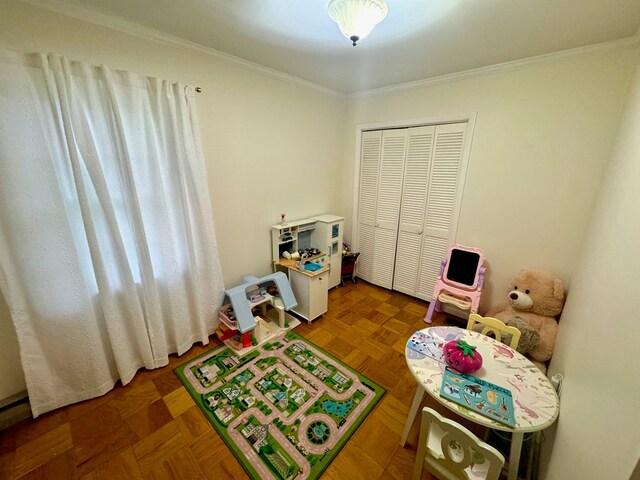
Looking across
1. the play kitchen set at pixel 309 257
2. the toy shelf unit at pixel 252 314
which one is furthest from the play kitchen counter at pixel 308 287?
the toy shelf unit at pixel 252 314

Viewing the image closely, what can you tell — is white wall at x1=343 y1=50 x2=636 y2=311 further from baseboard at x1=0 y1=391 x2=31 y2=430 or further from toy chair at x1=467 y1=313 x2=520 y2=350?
baseboard at x1=0 y1=391 x2=31 y2=430

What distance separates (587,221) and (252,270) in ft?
9.54

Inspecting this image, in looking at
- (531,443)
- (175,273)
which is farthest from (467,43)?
(175,273)

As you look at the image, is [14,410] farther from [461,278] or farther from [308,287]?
[461,278]

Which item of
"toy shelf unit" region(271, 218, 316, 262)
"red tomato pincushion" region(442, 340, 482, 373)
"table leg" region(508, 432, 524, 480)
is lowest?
"table leg" region(508, 432, 524, 480)

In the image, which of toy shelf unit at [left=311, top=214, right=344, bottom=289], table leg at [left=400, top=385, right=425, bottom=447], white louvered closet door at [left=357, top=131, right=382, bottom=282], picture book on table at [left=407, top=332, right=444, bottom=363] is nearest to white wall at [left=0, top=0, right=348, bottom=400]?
toy shelf unit at [left=311, top=214, right=344, bottom=289]

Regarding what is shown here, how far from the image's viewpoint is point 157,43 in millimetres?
1661

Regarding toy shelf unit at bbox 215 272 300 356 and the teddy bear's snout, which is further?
toy shelf unit at bbox 215 272 300 356

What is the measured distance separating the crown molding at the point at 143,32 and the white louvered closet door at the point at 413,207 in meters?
1.53

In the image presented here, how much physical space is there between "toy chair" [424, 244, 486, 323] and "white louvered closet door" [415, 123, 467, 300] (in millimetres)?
193

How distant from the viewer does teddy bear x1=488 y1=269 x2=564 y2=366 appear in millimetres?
1785

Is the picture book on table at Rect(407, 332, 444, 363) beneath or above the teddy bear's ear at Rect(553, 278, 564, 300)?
beneath

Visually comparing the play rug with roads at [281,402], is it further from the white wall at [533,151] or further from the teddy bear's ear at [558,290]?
the white wall at [533,151]

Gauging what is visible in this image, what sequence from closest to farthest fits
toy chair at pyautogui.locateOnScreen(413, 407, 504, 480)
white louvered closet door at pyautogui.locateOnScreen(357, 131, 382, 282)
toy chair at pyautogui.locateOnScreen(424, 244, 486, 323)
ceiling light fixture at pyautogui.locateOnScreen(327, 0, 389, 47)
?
toy chair at pyautogui.locateOnScreen(413, 407, 504, 480)
ceiling light fixture at pyautogui.locateOnScreen(327, 0, 389, 47)
toy chair at pyautogui.locateOnScreen(424, 244, 486, 323)
white louvered closet door at pyautogui.locateOnScreen(357, 131, 382, 282)
